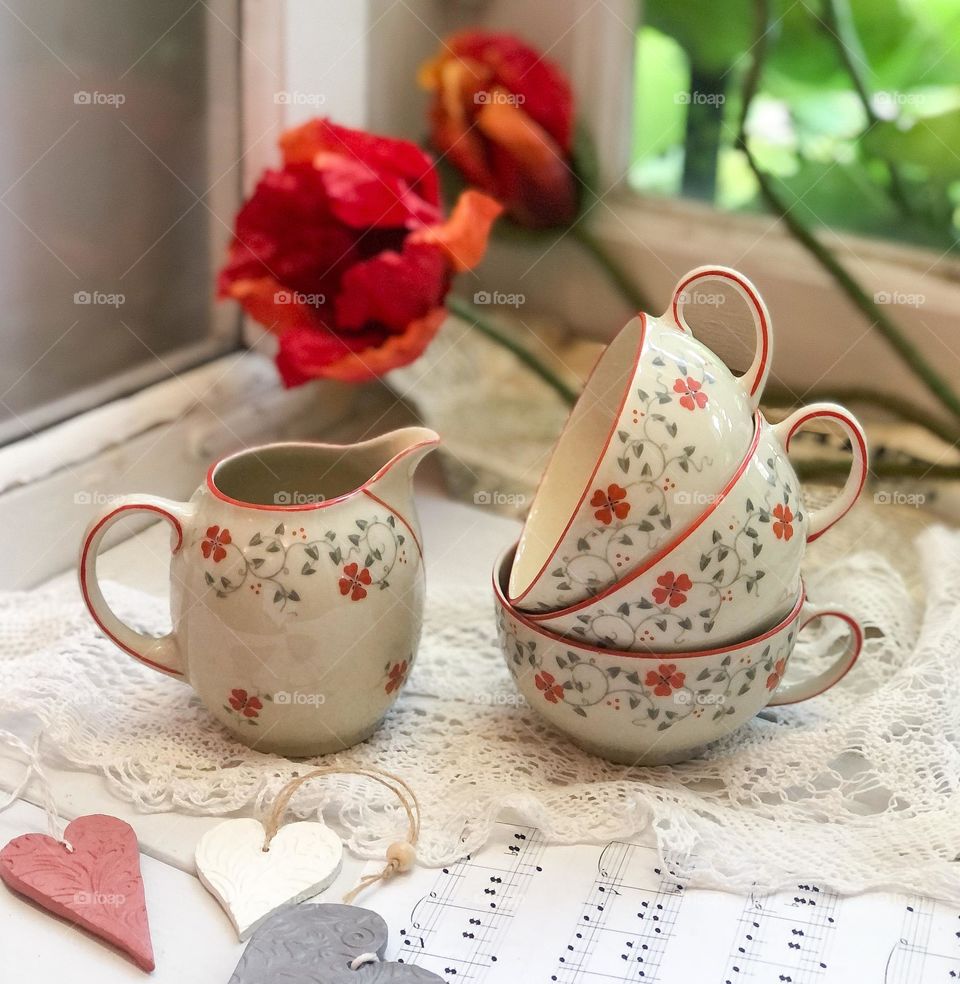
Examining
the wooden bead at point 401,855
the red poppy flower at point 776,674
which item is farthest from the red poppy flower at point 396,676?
the red poppy flower at point 776,674

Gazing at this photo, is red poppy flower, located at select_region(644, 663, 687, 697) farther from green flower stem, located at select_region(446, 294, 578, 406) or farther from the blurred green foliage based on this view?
the blurred green foliage

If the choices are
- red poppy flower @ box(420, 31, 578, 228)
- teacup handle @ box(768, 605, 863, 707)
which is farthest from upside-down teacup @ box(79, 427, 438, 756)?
red poppy flower @ box(420, 31, 578, 228)

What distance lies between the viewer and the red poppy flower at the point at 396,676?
72 cm

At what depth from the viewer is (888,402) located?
999 millimetres

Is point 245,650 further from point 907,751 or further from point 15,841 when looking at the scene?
point 907,751

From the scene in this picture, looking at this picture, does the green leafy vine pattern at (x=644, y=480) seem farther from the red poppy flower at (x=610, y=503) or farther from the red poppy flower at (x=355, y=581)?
the red poppy flower at (x=355, y=581)

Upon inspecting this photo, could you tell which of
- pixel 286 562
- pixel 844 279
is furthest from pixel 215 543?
pixel 844 279

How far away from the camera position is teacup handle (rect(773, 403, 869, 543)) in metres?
0.68

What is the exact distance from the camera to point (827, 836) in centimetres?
67

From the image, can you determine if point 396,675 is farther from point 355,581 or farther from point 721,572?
point 721,572

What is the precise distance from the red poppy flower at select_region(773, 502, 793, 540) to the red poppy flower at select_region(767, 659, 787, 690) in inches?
3.1

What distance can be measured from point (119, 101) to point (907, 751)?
70 cm

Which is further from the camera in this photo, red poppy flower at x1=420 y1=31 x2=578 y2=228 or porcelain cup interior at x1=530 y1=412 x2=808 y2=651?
red poppy flower at x1=420 y1=31 x2=578 y2=228

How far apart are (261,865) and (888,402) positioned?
614mm
